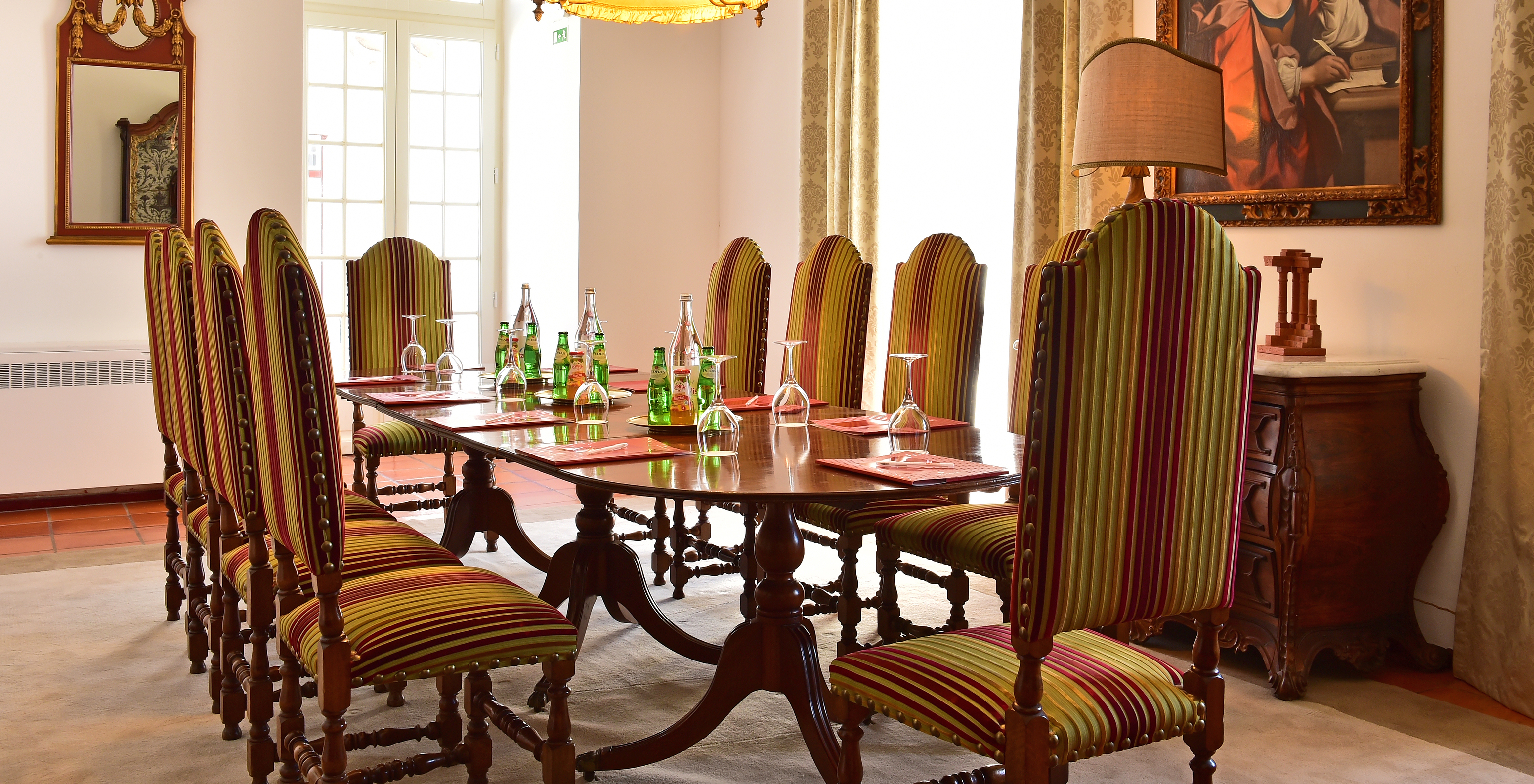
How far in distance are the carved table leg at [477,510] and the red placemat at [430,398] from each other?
2.39ft

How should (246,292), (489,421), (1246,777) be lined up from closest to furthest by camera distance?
(246,292) < (1246,777) < (489,421)

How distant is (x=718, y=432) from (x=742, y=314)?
167cm

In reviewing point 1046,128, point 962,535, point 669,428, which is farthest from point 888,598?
point 1046,128

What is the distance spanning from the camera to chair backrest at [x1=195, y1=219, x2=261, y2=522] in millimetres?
2164

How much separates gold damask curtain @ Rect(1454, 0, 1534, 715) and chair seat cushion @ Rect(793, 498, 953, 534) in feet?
4.40

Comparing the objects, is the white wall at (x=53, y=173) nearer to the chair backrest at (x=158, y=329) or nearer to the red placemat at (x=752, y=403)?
the chair backrest at (x=158, y=329)

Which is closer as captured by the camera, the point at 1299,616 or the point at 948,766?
the point at 948,766

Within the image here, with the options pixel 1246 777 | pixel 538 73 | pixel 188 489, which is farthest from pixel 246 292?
pixel 538 73

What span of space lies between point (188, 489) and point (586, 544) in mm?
1010

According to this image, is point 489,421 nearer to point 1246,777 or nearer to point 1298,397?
point 1246,777

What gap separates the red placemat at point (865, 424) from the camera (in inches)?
106

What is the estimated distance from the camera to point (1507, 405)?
3.03m

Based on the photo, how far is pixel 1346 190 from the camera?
137 inches

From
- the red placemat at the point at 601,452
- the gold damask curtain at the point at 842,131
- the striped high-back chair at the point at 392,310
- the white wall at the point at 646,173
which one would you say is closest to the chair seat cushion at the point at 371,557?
the red placemat at the point at 601,452
